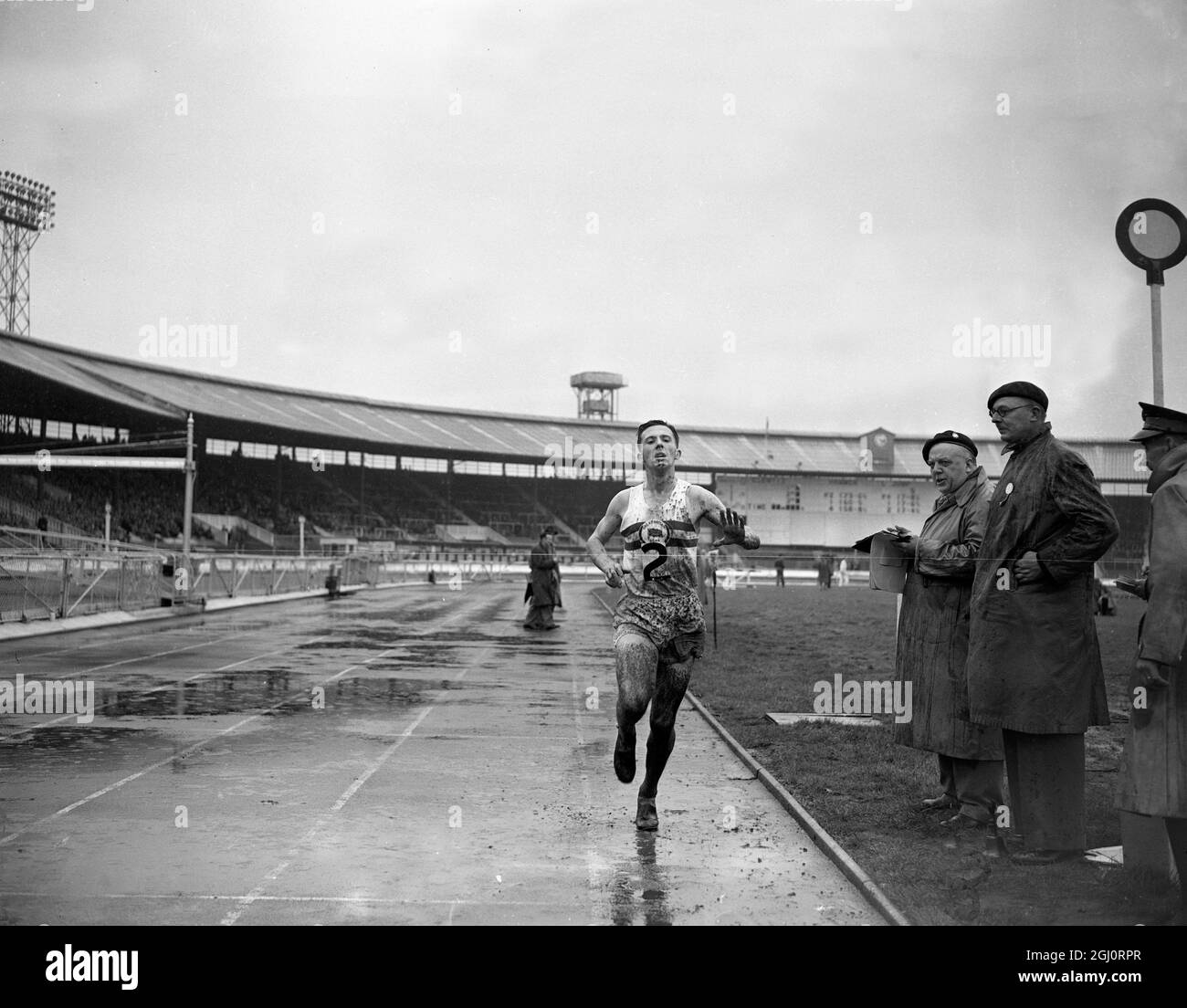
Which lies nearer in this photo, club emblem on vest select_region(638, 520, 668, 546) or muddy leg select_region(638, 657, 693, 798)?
club emblem on vest select_region(638, 520, 668, 546)

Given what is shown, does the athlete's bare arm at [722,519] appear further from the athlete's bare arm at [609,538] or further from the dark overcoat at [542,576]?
the dark overcoat at [542,576]

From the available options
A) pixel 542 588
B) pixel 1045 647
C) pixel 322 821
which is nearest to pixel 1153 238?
pixel 1045 647

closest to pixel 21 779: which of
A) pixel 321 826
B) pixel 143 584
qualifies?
pixel 321 826

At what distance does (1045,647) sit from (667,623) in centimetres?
189

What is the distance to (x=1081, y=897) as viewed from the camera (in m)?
4.82

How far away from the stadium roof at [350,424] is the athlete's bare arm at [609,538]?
88.4ft

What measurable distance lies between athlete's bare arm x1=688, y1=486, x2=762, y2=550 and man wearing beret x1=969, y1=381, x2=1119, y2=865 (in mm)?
1242

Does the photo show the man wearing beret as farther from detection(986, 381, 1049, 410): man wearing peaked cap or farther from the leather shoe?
the leather shoe

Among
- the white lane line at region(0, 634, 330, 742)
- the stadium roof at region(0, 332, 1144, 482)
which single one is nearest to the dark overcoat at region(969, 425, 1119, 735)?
the white lane line at region(0, 634, 330, 742)

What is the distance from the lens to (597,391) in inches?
4077

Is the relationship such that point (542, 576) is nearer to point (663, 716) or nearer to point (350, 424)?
point (663, 716)

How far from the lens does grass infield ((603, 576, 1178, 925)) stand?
4707 mm
